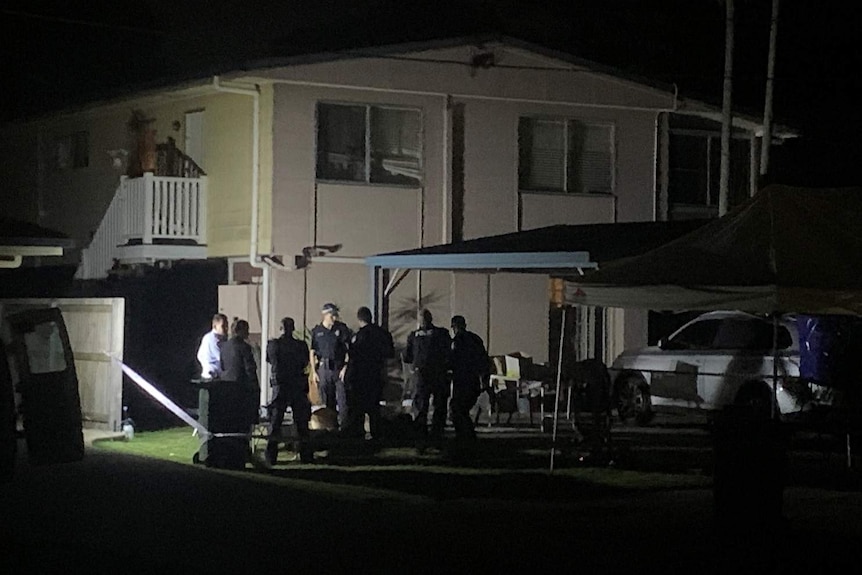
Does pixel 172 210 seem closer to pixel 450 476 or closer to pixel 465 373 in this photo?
pixel 465 373

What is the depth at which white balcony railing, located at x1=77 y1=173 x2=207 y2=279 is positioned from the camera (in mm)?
24109

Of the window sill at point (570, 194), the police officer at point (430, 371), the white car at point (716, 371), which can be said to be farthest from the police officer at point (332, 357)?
the window sill at point (570, 194)

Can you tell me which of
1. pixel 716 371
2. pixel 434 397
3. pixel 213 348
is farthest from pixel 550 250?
pixel 213 348

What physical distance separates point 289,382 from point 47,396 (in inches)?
121

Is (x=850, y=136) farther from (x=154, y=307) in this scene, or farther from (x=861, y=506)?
(x=861, y=506)

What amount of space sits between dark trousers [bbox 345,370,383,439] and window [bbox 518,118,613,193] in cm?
833

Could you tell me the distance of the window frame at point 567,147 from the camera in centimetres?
2507

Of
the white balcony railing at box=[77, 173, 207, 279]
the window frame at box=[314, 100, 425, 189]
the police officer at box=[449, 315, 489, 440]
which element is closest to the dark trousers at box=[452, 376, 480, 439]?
the police officer at box=[449, 315, 489, 440]

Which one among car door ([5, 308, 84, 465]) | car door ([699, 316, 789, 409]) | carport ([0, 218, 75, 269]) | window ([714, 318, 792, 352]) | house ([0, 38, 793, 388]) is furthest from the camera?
house ([0, 38, 793, 388])

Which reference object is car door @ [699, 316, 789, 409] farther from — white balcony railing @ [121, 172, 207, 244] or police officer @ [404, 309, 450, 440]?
white balcony railing @ [121, 172, 207, 244]

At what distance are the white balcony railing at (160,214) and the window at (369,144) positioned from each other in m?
2.40

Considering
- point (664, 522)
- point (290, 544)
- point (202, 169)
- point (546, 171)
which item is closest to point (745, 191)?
point (546, 171)

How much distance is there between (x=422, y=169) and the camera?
24.1 meters

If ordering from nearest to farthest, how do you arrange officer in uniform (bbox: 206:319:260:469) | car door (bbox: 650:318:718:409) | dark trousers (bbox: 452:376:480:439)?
officer in uniform (bbox: 206:319:260:469), dark trousers (bbox: 452:376:480:439), car door (bbox: 650:318:718:409)
